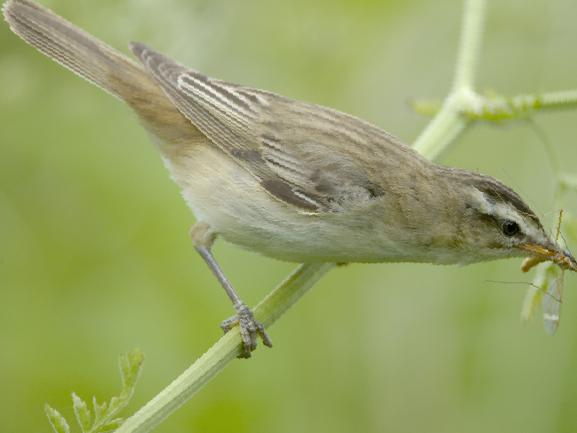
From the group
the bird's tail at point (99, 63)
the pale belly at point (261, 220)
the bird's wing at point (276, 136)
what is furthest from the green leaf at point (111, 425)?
the bird's tail at point (99, 63)

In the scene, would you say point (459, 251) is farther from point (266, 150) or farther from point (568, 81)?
point (568, 81)

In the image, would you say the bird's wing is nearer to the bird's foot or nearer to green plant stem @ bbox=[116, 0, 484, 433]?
green plant stem @ bbox=[116, 0, 484, 433]

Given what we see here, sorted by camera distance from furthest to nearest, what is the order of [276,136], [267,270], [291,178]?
[267,270] < [276,136] < [291,178]

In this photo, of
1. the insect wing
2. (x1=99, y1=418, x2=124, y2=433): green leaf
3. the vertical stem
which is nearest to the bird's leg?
(x1=99, y1=418, x2=124, y2=433): green leaf

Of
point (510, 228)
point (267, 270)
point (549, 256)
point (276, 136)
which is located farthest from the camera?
point (267, 270)

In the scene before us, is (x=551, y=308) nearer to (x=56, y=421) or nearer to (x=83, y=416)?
(x=83, y=416)

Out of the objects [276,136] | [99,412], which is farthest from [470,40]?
[99,412]

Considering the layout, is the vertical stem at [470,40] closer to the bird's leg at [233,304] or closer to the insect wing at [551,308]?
the insect wing at [551,308]
